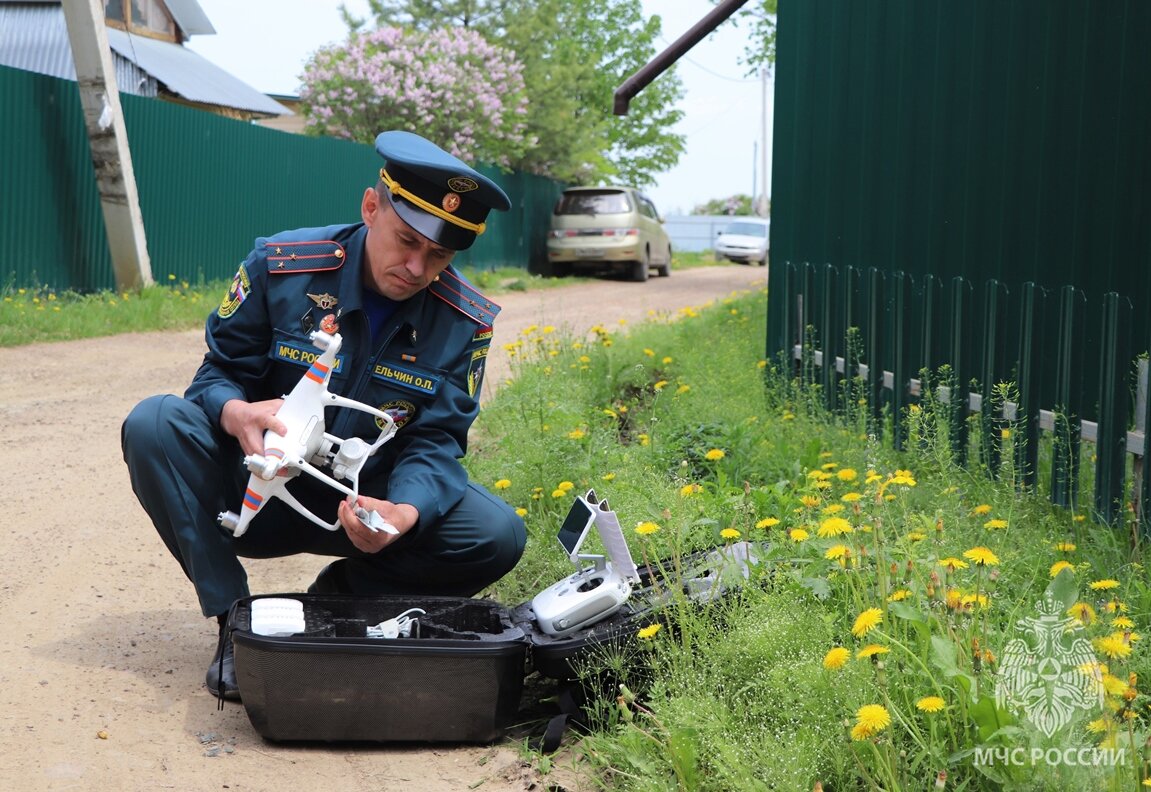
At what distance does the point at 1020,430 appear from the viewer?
190 inches

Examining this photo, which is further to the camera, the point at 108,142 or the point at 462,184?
the point at 108,142

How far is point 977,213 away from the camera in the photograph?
17.6 feet

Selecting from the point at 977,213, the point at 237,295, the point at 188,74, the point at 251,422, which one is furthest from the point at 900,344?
the point at 188,74

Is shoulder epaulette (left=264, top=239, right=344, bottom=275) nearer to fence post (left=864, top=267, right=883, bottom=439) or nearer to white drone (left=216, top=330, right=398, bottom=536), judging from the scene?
white drone (left=216, top=330, right=398, bottom=536)

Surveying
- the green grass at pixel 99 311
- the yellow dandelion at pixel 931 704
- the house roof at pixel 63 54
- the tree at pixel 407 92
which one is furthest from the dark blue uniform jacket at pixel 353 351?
the tree at pixel 407 92

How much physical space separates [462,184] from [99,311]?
28.7 ft

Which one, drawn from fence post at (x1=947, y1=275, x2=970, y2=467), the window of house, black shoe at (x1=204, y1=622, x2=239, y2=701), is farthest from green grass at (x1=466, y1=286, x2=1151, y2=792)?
the window of house

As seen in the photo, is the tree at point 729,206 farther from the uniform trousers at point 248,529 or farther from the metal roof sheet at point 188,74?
the uniform trousers at point 248,529

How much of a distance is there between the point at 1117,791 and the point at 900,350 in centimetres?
387

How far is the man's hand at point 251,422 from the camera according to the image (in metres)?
3.16

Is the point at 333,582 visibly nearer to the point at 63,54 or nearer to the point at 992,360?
the point at 992,360

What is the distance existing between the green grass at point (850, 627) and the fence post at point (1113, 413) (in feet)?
0.56

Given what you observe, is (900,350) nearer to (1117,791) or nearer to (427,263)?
(427,263)

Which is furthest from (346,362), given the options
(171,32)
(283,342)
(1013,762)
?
(171,32)
